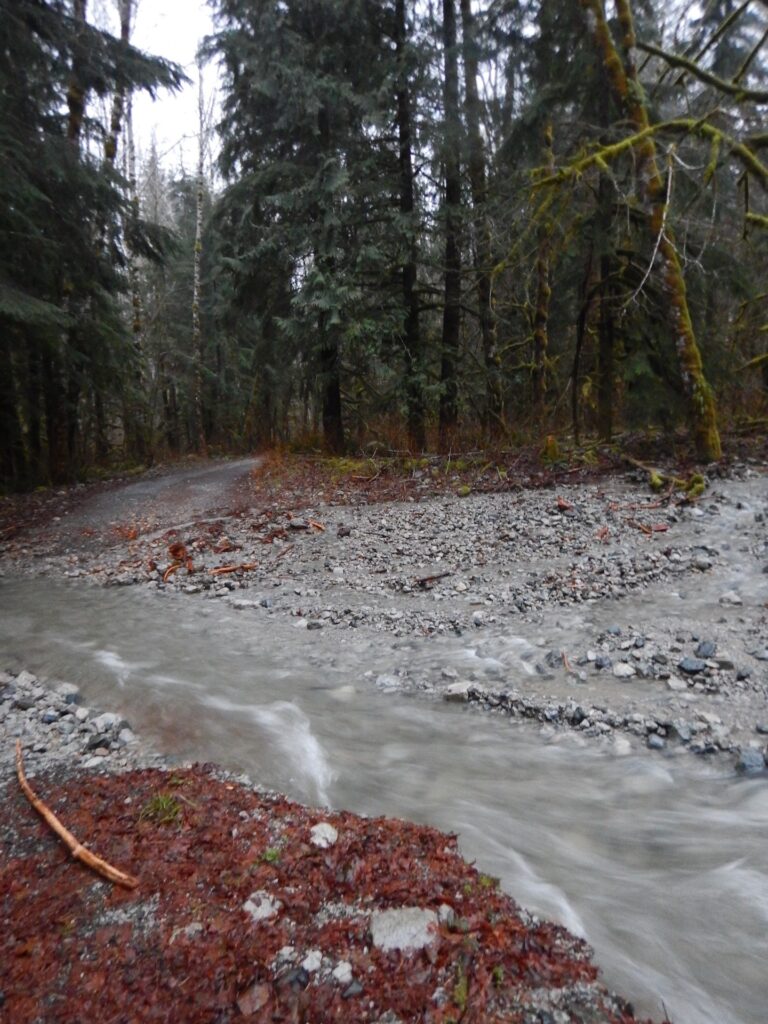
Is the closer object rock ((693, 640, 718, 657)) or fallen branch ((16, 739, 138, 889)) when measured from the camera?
fallen branch ((16, 739, 138, 889))

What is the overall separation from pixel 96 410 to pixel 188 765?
16856mm

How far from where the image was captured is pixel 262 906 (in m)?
2.04

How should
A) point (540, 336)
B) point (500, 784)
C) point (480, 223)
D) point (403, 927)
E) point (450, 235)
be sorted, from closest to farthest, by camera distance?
Answer: point (403, 927), point (500, 784), point (480, 223), point (450, 235), point (540, 336)

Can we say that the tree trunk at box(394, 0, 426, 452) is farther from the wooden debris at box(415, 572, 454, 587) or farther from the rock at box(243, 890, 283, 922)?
the rock at box(243, 890, 283, 922)

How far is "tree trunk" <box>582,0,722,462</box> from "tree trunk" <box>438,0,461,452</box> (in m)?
3.40

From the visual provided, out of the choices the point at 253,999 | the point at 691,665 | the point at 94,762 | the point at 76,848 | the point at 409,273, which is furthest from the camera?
the point at 409,273

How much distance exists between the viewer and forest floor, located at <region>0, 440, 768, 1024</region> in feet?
5.91

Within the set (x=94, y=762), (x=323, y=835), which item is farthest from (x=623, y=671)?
(x=94, y=762)

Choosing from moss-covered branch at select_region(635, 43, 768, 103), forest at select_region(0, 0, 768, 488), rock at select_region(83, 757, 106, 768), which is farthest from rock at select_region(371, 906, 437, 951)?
moss-covered branch at select_region(635, 43, 768, 103)

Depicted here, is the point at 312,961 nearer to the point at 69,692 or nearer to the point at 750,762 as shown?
the point at 750,762

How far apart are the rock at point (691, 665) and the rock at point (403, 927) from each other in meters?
2.62

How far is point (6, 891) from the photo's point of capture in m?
2.11

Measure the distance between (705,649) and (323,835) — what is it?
296 cm

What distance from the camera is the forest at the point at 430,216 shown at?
8.11 meters
